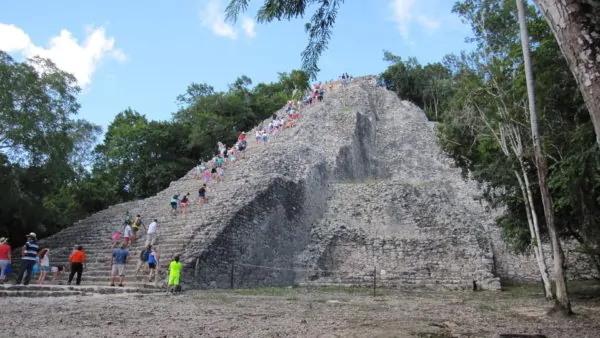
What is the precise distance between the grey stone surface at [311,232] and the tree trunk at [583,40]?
9925mm

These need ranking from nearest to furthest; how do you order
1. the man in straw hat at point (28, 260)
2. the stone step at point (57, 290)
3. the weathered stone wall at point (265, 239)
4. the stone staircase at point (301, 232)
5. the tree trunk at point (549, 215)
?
the tree trunk at point (549, 215) → the stone step at point (57, 290) → the man in straw hat at point (28, 260) → the weathered stone wall at point (265, 239) → the stone staircase at point (301, 232)

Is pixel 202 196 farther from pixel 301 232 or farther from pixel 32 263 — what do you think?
pixel 32 263

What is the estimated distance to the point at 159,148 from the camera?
97.6ft

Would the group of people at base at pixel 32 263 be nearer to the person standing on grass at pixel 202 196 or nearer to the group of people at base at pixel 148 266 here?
the group of people at base at pixel 148 266

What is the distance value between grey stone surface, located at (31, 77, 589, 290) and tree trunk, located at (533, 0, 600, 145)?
9.92 metres

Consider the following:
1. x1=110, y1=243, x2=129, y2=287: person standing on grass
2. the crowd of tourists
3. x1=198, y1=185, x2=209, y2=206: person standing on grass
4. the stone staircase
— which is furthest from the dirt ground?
x1=198, y1=185, x2=209, y2=206: person standing on grass

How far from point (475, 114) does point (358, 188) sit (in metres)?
7.54

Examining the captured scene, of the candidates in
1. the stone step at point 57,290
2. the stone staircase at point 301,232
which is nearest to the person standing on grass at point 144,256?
the stone staircase at point 301,232

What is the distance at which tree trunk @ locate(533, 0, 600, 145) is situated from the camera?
301cm

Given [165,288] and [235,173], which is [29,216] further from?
[165,288]

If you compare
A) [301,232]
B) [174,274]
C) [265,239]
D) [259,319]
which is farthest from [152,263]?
[301,232]

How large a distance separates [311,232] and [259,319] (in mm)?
11239

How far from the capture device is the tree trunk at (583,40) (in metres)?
3.01

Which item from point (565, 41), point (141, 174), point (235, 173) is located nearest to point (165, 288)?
point (235, 173)
